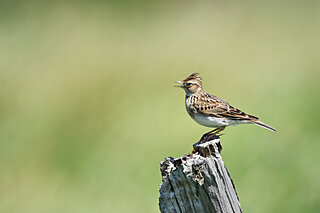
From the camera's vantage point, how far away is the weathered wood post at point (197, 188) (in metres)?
4.13

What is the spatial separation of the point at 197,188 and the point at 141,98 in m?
10.7

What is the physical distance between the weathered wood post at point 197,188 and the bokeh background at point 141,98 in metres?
5.61

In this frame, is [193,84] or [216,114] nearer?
[216,114]

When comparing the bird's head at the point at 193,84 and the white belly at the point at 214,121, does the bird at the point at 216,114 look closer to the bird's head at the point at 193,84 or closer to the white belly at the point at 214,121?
the white belly at the point at 214,121

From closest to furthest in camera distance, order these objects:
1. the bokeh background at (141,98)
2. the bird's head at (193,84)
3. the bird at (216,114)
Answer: the bird at (216,114), the bird's head at (193,84), the bokeh background at (141,98)

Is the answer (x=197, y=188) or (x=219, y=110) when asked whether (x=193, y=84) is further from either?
(x=197, y=188)

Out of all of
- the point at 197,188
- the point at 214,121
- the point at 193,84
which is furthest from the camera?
the point at 193,84

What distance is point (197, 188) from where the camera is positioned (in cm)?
415

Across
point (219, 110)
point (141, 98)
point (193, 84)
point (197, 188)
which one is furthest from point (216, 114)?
point (141, 98)

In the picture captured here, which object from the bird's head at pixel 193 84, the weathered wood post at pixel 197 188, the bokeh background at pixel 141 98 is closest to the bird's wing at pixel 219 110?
the bird's head at pixel 193 84

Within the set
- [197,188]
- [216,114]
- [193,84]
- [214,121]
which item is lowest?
[197,188]

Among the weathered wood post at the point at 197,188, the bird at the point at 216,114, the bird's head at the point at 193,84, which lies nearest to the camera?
the weathered wood post at the point at 197,188

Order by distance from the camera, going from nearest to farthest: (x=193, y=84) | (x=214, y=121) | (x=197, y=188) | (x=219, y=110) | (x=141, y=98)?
(x=197, y=188)
(x=214, y=121)
(x=219, y=110)
(x=193, y=84)
(x=141, y=98)

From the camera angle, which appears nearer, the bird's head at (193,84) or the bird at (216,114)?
the bird at (216,114)
